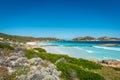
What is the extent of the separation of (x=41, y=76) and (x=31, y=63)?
8.61 ft

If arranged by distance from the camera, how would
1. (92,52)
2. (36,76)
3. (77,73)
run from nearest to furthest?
1. (36,76)
2. (77,73)
3. (92,52)

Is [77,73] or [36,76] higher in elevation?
[36,76]

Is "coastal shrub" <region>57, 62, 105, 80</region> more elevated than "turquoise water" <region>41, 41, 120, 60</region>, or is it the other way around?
"coastal shrub" <region>57, 62, 105, 80</region>

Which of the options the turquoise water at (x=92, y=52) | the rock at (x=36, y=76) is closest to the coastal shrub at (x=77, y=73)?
the rock at (x=36, y=76)

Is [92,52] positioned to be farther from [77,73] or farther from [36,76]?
[36,76]

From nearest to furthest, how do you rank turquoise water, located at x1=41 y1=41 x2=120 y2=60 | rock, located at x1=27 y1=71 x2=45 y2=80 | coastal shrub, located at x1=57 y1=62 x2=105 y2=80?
1. rock, located at x1=27 y1=71 x2=45 y2=80
2. coastal shrub, located at x1=57 y1=62 x2=105 y2=80
3. turquoise water, located at x1=41 y1=41 x2=120 y2=60

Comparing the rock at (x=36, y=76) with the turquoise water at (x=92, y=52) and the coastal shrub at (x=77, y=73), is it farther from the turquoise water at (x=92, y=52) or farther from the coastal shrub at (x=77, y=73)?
the turquoise water at (x=92, y=52)

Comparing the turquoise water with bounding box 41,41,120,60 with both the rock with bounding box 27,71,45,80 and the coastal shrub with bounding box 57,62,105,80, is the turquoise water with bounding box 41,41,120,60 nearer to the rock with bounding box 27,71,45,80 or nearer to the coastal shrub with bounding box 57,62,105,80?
the coastal shrub with bounding box 57,62,105,80

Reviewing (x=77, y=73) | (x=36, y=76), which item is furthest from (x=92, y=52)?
(x=36, y=76)

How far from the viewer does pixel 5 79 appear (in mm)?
8180

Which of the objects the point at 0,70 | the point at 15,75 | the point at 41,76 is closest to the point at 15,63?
the point at 0,70

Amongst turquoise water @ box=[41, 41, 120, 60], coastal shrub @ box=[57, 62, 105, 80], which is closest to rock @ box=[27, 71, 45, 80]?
coastal shrub @ box=[57, 62, 105, 80]

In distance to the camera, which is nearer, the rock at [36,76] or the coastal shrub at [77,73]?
the rock at [36,76]

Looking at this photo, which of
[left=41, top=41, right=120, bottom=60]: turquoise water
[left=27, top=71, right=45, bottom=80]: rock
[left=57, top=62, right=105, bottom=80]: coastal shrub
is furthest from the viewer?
[left=41, top=41, right=120, bottom=60]: turquoise water
